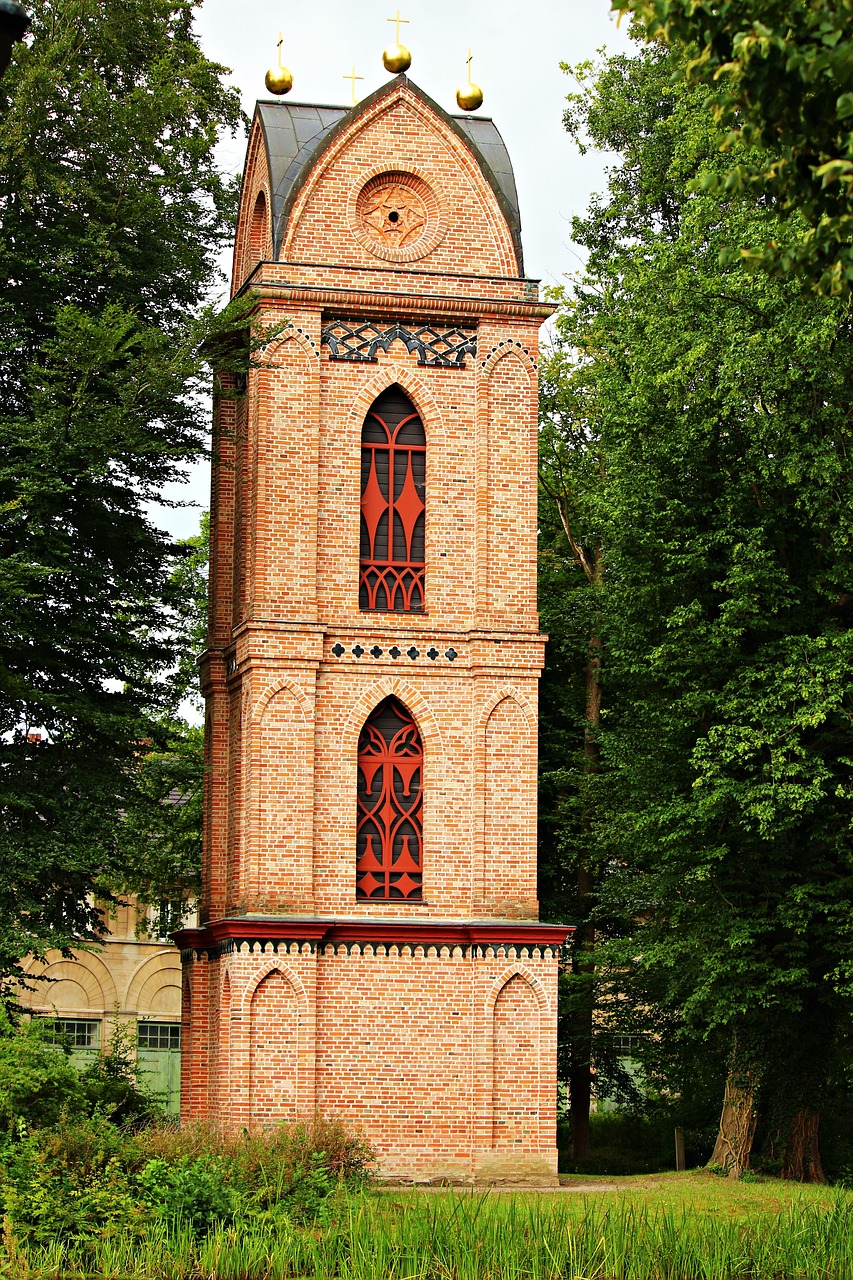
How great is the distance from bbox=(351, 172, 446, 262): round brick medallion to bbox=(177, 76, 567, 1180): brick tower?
0.04 metres

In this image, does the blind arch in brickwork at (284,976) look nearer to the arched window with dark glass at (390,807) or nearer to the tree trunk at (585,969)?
the arched window with dark glass at (390,807)

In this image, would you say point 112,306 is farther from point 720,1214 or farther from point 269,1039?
point 720,1214

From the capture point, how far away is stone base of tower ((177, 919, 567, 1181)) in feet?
71.8

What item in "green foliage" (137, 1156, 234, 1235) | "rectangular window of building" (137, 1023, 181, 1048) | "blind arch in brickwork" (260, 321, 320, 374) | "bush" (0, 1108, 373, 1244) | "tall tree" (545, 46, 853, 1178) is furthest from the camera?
"rectangular window of building" (137, 1023, 181, 1048)

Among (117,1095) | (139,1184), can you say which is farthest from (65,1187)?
(117,1095)

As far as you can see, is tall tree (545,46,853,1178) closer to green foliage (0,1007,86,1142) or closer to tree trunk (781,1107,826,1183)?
tree trunk (781,1107,826,1183)

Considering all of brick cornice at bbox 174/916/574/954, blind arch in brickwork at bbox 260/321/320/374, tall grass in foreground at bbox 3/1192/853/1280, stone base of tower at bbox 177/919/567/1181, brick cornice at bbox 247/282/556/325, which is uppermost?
brick cornice at bbox 247/282/556/325

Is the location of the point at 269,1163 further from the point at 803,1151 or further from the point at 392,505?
the point at 392,505

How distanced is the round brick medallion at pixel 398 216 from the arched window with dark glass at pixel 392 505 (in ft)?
6.21

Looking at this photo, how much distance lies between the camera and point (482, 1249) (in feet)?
46.6

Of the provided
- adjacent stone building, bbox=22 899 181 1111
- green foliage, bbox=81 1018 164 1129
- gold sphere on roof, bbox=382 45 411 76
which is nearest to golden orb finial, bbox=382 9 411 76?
gold sphere on roof, bbox=382 45 411 76

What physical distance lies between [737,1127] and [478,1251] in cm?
1096

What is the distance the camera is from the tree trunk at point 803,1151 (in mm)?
23203

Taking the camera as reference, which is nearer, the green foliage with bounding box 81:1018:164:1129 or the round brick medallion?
the green foliage with bounding box 81:1018:164:1129
